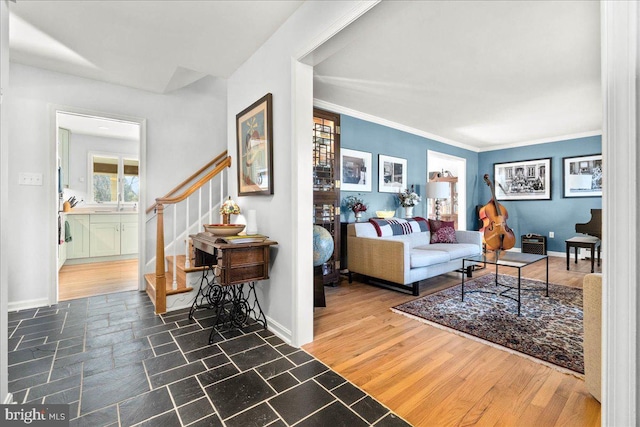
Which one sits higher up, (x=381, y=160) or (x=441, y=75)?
(x=441, y=75)

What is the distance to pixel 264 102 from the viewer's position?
252 centimetres

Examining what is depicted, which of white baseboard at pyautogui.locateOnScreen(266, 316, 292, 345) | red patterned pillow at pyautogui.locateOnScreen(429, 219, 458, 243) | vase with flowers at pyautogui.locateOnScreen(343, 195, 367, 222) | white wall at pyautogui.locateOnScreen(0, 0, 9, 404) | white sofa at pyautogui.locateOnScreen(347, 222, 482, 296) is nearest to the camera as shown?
white wall at pyautogui.locateOnScreen(0, 0, 9, 404)

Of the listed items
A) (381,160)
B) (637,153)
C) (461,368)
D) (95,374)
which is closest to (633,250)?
(637,153)

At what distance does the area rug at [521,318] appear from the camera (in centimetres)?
212

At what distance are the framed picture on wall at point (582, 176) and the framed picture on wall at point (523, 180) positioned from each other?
0.28 m

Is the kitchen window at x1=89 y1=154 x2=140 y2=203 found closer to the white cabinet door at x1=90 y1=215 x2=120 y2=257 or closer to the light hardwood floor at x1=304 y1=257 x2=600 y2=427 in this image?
the white cabinet door at x1=90 y1=215 x2=120 y2=257

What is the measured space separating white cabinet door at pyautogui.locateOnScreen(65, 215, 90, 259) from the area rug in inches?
219

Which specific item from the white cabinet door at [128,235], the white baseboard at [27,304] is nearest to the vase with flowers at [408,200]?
the white baseboard at [27,304]

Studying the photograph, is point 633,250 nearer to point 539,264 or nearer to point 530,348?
point 530,348

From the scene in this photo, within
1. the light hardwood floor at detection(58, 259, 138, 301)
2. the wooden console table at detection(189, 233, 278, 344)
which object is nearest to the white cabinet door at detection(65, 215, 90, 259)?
the light hardwood floor at detection(58, 259, 138, 301)

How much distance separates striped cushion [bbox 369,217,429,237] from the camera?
13.8 ft

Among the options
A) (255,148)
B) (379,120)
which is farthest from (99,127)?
(379,120)

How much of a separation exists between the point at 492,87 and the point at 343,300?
311 centimetres

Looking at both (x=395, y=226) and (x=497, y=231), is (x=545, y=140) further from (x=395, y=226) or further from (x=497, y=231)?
Result: (x=395, y=226)
